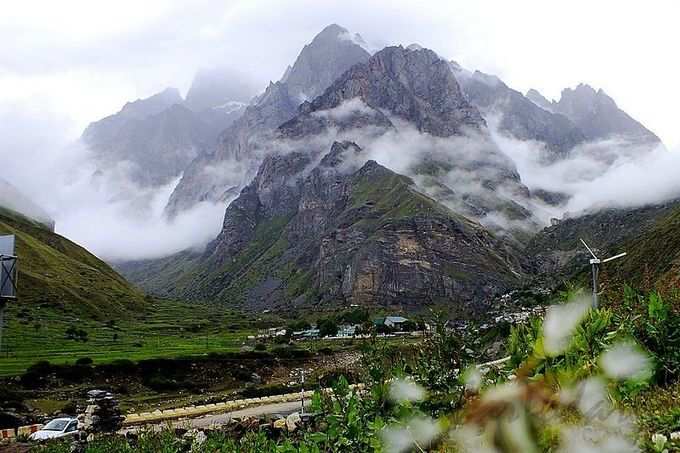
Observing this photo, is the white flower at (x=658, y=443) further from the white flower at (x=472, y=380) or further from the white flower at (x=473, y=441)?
the white flower at (x=473, y=441)

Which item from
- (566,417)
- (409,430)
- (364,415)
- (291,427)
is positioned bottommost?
(291,427)

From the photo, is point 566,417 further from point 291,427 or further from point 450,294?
point 450,294

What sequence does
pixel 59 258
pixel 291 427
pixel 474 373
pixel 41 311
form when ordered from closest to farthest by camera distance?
1. pixel 474 373
2. pixel 291 427
3. pixel 41 311
4. pixel 59 258

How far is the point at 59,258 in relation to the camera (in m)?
153

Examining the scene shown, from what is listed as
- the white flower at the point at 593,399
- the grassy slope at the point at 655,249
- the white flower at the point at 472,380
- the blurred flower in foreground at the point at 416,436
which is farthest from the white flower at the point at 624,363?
the grassy slope at the point at 655,249

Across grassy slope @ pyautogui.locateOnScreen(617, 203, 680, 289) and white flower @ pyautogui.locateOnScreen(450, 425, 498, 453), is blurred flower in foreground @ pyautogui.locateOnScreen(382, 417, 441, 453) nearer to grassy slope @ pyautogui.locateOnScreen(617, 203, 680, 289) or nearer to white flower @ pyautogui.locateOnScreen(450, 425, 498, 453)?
white flower @ pyautogui.locateOnScreen(450, 425, 498, 453)

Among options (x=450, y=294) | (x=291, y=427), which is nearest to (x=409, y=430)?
(x=291, y=427)

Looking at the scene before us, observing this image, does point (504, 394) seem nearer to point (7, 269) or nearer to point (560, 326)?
point (560, 326)

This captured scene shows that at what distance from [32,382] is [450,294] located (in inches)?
5917

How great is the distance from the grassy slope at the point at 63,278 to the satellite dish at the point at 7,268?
367ft

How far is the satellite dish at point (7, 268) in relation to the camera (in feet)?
64.5

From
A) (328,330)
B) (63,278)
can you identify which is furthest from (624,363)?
(63,278)

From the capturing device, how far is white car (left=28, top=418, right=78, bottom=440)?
2970 centimetres

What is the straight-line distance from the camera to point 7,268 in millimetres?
19969
